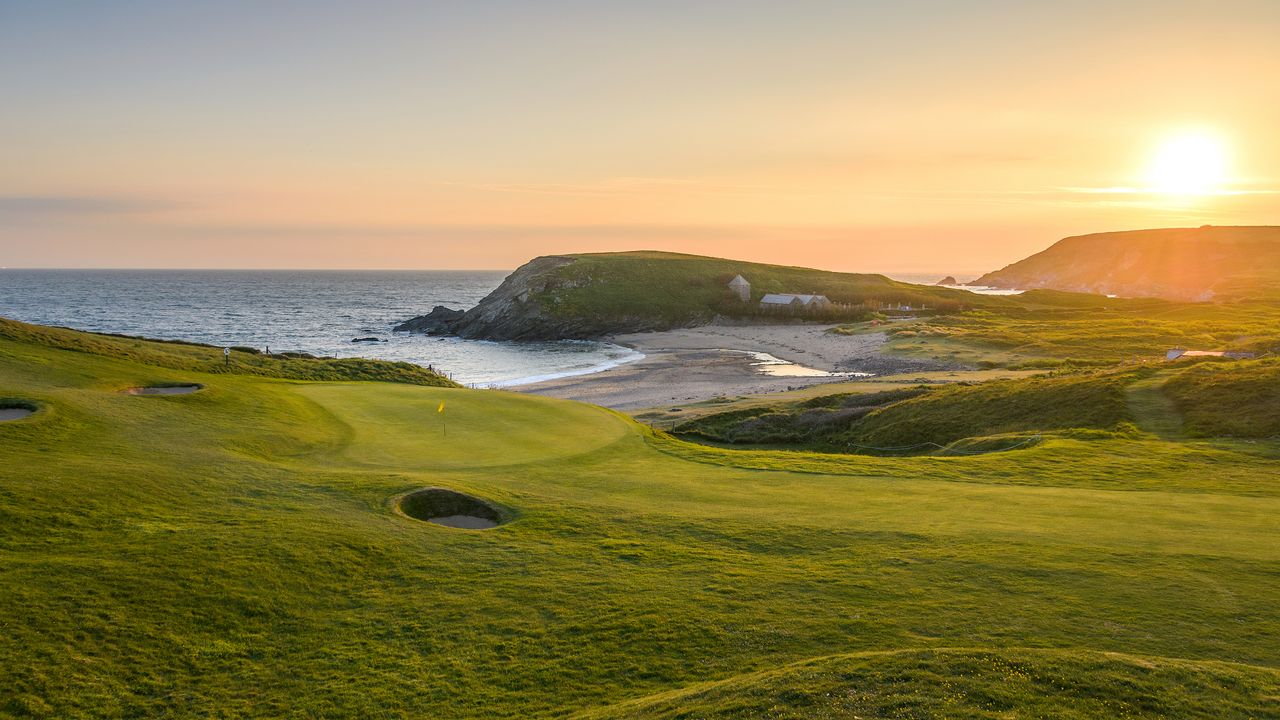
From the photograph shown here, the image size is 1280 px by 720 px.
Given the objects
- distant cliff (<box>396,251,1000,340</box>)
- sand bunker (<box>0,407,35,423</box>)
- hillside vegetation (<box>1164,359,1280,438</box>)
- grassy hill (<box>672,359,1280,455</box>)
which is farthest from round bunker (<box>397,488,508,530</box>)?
distant cliff (<box>396,251,1000,340</box>)

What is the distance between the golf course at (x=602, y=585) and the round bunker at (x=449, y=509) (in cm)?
9

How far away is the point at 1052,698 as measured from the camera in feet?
30.1

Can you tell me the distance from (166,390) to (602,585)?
21474 millimetres

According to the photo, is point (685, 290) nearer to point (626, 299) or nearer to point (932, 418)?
point (626, 299)

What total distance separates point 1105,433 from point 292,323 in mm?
152928

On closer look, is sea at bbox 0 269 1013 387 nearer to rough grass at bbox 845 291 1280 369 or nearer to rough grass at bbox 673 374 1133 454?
rough grass at bbox 845 291 1280 369

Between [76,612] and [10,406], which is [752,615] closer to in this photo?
[76,612]

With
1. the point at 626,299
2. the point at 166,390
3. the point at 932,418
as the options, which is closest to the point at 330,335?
the point at 626,299

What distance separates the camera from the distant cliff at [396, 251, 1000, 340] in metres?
138

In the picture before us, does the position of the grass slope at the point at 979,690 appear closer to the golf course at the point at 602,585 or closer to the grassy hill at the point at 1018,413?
the golf course at the point at 602,585

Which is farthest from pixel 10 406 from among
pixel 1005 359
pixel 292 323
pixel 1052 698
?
pixel 292 323

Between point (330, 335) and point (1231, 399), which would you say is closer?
point (1231, 399)

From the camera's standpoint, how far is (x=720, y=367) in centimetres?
8662

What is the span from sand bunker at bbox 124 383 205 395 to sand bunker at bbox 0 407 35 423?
208 inches
